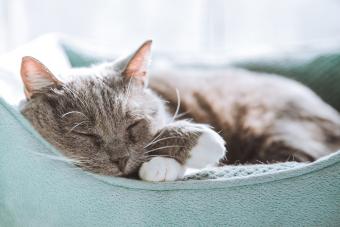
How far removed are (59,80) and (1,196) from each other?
1.11ft

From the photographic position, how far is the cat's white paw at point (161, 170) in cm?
107

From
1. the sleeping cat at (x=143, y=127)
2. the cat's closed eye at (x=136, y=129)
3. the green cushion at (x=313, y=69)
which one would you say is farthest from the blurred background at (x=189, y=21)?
the cat's closed eye at (x=136, y=129)

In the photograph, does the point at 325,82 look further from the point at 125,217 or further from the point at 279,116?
the point at 125,217

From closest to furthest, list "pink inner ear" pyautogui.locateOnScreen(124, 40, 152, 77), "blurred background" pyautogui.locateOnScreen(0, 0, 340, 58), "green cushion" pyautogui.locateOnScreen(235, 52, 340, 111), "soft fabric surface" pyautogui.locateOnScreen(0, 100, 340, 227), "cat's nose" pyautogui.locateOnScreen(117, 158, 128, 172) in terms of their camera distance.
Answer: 1. "soft fabric surface" pyautogui.locateOnScreen(0, 100, 340, 227)
2. "cat's nose" pyautogui.locateOnScreen(117, 158, 128, 172)
3. "pink inner ear" pyautogui.locateOnScreen(124, 40, 152, 77)
4. "green cushion" pyautogui.locateOnScreen(235, 52, 340, 111)
5. "blurred background" pyautogui.locateOnScreen(0, 0, 340, 58)

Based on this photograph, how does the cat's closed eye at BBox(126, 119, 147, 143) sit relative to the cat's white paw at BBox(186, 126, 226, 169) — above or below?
above

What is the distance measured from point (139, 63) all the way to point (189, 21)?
154 centimetres

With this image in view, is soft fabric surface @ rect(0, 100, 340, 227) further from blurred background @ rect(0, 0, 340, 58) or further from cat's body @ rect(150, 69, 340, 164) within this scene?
blurred background @ rect(0, 0, 340, 58)

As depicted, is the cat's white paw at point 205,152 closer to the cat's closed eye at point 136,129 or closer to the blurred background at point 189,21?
the cat's closed eye at point 136,129

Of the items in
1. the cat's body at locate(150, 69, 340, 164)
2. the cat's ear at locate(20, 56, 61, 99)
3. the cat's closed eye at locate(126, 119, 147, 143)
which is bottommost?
the cat's body at locate(150, 69, 340, 164)

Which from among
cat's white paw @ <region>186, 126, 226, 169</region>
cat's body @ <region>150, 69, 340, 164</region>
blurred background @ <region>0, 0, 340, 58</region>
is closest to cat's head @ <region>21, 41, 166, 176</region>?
cat's white paw @ <region>186, 126, 226, 169</region>

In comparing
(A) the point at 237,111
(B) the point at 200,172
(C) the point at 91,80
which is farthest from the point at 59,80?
(A) the point at 237,111

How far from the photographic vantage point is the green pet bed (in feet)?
3.27

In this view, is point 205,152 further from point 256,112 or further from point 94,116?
point 256,112

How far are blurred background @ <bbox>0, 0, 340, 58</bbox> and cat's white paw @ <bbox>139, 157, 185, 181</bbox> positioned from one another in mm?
1632
